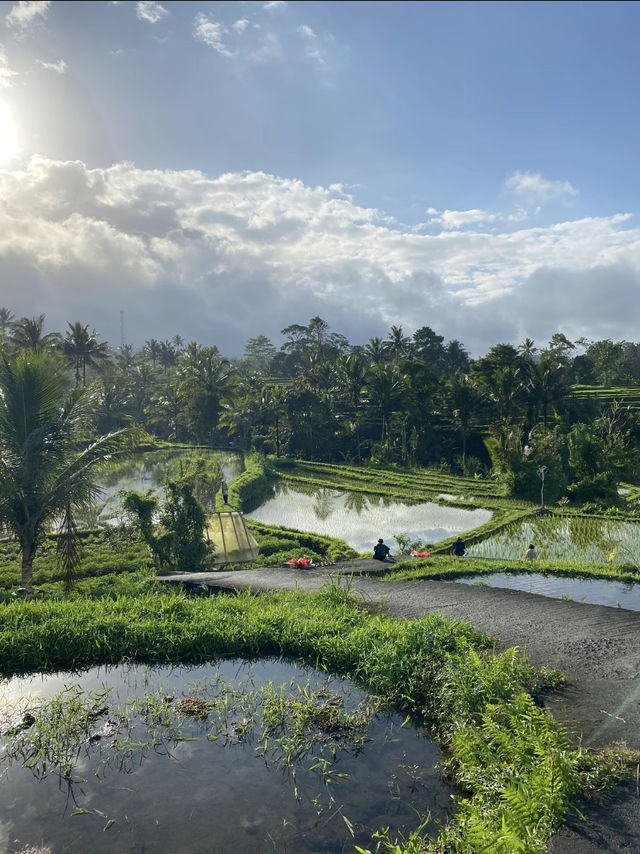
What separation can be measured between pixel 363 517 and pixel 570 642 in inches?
589

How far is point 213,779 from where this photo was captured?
227 inches

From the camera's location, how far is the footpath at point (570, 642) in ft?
15.1

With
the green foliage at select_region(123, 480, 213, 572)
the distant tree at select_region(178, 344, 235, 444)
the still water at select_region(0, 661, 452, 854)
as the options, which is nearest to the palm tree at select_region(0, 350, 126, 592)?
the green foliage at select_region(123, 480, 213, 572)

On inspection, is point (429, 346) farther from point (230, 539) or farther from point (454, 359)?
point (230, 539)

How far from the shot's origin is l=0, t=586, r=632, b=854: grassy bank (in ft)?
15.3

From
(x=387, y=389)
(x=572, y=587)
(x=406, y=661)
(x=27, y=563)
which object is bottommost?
(x=572, y=587)

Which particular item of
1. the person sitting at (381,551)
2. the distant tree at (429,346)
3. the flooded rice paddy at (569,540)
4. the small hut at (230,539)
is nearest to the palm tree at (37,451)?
the small hut at (230,539)

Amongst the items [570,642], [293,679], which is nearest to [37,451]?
[293,679]

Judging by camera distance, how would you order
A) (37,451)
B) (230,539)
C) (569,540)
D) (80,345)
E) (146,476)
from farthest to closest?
(80,345) < (146,476) < (569,540) < (230,539) < (37,451)

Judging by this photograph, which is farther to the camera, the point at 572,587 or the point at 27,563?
the point at 572,587

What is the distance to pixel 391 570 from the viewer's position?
Answer: 15.1 metres

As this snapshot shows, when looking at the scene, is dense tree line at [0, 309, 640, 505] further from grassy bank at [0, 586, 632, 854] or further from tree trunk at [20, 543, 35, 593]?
grassy bank at [0, 586, 632, 854]

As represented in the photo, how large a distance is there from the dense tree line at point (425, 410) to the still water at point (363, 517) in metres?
5.02

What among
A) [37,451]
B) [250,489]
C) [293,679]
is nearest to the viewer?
[293,679]
